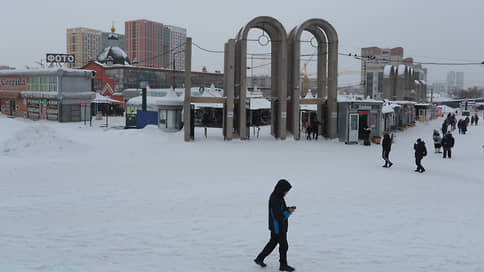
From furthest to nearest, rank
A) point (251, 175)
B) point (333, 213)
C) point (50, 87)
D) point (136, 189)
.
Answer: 1. point (50, 87)
2. point (251, 175)
3. point (136, 189)
4. point (333, 213)

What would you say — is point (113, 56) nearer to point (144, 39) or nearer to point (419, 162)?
point (419, 162)

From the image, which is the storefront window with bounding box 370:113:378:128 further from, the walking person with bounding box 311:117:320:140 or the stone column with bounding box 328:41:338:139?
the walking person with bounding box 311:117:320:140

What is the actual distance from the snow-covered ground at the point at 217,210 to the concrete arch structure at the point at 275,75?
7870 millimetres

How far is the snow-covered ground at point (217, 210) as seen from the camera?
23.5 feet

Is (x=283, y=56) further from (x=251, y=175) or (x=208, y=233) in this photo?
(x=208, y=233)

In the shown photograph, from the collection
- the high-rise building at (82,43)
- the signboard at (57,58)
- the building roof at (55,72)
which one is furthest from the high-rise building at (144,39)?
the building roof at (55,72)

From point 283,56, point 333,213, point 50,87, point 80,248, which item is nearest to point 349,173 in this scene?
point 333,213

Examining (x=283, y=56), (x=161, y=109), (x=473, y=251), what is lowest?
(x=473, y=251)

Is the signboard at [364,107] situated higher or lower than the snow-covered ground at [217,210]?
higher

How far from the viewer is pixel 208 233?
28.1 ft

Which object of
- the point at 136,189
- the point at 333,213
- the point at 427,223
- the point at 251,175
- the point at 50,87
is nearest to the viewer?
the point at 427,223

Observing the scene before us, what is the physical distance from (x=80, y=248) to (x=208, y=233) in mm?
2497

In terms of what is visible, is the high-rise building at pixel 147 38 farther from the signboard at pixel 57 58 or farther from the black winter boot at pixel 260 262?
the black winter boot at pixel 260 262

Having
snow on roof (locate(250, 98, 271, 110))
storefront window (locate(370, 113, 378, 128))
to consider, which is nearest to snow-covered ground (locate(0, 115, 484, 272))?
storefront window (locate(370, 113, 378, 128))
